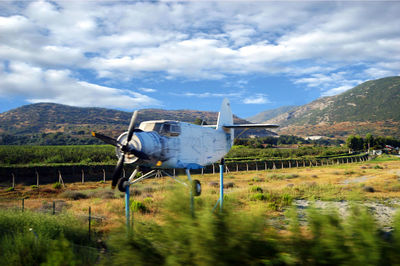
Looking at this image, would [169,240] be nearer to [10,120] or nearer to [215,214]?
[215,214]

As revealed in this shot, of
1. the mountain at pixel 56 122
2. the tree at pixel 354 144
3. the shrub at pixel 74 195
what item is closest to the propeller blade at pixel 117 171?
the shrub at pixel 74 195

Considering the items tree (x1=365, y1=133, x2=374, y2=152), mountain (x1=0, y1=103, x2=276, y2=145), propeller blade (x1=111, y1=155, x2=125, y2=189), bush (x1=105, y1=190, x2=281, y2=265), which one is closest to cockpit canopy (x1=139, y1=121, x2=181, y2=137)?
propeller blade (x1=111, y1=155, x2=125, y2=189)

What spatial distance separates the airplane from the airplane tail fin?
210 cm

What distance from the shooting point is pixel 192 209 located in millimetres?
3762

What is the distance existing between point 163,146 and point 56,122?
14375cm

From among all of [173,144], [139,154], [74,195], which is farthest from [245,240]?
[74,195]

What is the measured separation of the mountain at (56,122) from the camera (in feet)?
296

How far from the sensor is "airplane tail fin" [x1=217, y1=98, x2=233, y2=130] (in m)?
15.0

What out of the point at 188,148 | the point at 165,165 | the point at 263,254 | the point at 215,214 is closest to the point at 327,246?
the point at 263,254

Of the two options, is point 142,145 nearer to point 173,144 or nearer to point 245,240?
point 173,144

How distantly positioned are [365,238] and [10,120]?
175m

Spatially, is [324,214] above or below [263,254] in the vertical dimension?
above

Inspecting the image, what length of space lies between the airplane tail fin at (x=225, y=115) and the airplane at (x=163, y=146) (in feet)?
6.90

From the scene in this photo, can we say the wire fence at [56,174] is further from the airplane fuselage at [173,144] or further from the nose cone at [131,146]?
the nose cone at [131,146]
